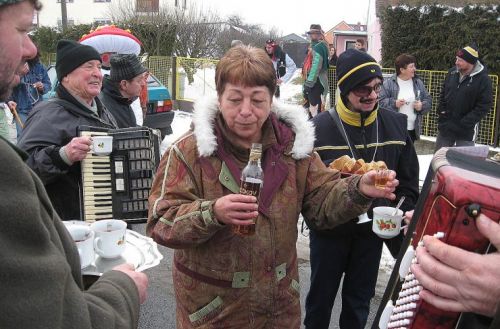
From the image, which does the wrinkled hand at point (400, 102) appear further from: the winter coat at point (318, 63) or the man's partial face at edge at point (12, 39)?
the man's partial face at edge at point (12, 39)

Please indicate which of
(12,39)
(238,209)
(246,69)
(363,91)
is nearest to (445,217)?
(238,209)

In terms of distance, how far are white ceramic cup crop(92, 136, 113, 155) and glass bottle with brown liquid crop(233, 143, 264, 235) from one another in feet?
4.86

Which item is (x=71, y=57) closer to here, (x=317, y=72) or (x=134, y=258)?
(x=134, y=258)

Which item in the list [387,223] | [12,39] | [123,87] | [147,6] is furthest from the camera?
[147,6]

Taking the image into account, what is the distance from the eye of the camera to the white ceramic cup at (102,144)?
10.6 feet

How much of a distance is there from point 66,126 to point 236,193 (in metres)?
1.64

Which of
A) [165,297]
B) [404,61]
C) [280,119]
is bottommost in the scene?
[165,297]

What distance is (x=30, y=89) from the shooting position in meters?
8.27

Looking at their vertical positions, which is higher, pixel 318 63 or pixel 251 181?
pixel 318 63

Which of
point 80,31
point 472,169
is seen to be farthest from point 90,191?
point 80,31

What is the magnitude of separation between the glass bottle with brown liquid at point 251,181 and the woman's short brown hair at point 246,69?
384mm

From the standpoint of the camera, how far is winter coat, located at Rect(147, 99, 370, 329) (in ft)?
7.39

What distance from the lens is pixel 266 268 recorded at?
2.28 m

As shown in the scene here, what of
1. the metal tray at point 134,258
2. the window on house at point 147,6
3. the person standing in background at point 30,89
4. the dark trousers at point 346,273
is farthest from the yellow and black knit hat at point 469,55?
the window on house at point 147,6
